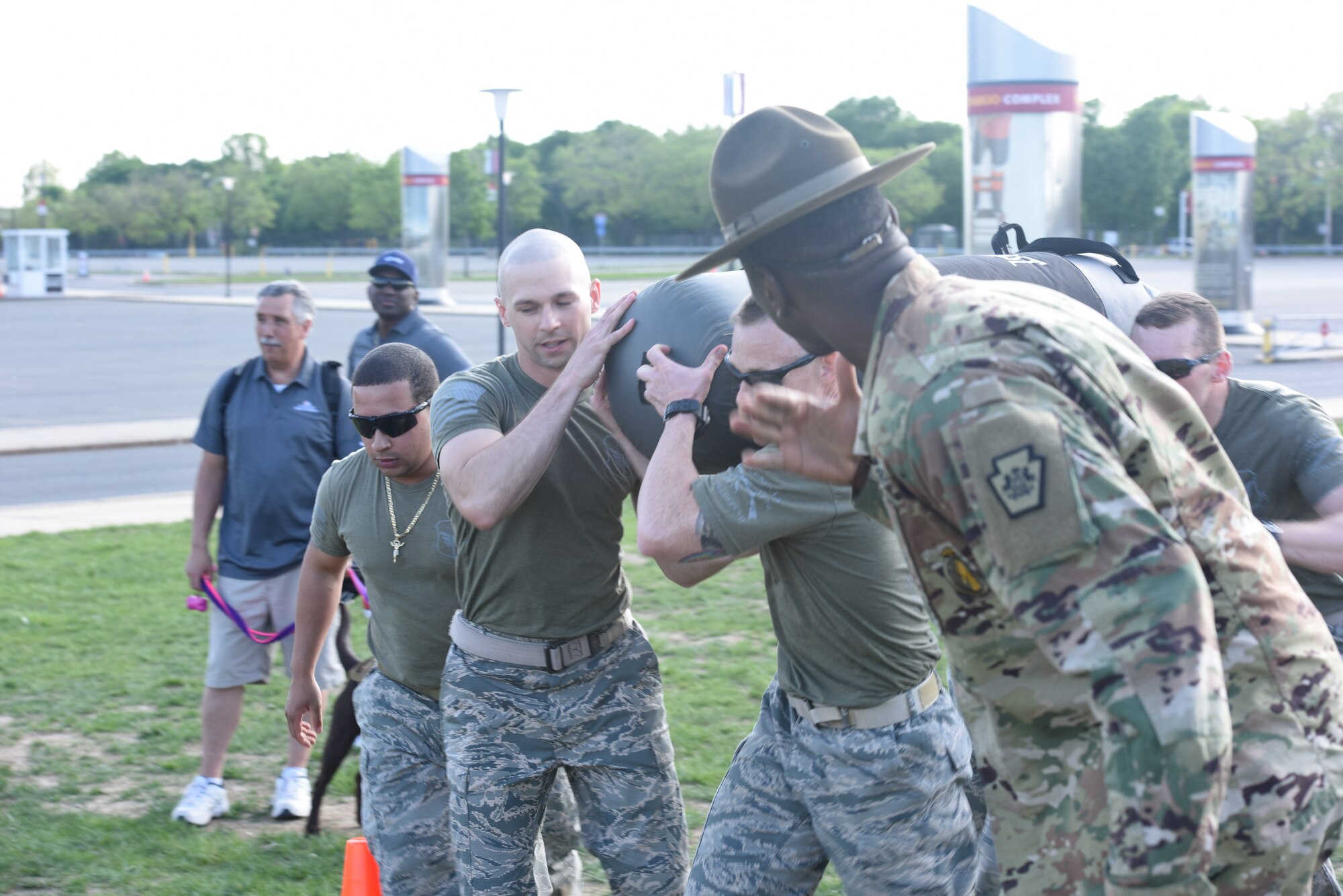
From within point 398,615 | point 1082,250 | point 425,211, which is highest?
point 425,211

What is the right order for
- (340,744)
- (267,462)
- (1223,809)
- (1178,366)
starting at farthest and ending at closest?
(267,462)
(340,744)
(1178,366)
(1223,809)

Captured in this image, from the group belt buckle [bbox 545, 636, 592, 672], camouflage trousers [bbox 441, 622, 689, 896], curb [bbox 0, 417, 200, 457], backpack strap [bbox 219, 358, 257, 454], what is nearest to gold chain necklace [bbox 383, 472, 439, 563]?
camouflage trousers [bbox 441, 622, 689, 896]

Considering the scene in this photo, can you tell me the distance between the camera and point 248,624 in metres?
5.73

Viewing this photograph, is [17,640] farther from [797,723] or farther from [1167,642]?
[1167,642]

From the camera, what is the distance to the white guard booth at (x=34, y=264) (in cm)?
4547

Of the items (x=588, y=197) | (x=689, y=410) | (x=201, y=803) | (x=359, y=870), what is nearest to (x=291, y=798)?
(x=201, y=803)

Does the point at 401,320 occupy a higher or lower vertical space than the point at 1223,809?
higher

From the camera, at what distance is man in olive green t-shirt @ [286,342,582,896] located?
3844 mm

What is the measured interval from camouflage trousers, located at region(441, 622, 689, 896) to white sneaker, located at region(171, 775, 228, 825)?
7.42 ft

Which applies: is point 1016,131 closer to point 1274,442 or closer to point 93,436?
point 93,436

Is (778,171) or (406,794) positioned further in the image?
(406,794)

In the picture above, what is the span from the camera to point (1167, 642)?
160cm

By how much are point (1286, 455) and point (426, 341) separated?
14.1 ft

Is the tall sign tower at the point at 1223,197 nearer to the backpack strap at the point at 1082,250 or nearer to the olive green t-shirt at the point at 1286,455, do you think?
the olive green t-shirt at the point at 1286,455
